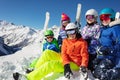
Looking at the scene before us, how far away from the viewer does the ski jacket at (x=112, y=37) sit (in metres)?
6.79

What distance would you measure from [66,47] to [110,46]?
4.18 ft

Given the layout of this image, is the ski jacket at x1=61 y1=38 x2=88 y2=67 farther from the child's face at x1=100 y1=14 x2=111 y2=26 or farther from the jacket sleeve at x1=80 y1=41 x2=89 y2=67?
the child's face at x1=100 y1=14 x2=111 y2=26

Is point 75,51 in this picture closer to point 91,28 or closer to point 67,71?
point 67,71

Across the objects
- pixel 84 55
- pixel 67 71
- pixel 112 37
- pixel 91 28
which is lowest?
pixel 67 71

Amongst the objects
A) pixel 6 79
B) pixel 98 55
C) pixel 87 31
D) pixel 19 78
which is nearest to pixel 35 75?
pixel 19 78

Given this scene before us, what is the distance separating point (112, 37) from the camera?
7.00 meters

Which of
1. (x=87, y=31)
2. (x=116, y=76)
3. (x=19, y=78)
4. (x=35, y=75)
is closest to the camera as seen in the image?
(x=116, y=76)

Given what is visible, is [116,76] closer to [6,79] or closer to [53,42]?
[53,42]

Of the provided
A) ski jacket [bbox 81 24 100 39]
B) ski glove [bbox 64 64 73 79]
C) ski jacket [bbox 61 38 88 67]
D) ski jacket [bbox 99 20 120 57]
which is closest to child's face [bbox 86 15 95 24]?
ski jacket [bbox 81 24 100 39]

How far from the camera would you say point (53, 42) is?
10273 millimetres

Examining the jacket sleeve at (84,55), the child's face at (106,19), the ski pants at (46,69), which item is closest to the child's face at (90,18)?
the child's face at (106,19)

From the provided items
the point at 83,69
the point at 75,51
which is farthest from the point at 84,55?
the point at 83,69

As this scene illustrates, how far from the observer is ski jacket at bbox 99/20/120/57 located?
22.3ft

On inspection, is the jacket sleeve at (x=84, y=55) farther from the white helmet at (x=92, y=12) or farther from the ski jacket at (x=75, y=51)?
the white helmet at (x=92, y=12)
